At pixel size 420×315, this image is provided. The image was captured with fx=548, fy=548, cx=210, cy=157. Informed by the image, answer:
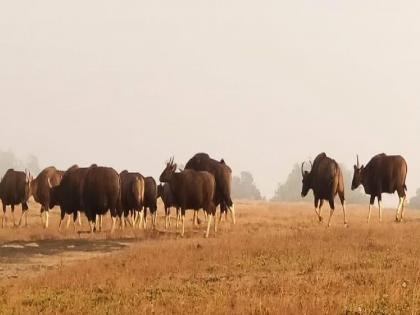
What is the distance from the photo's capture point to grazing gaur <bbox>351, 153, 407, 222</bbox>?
91.9 ft

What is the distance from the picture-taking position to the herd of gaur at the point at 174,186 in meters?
22.8

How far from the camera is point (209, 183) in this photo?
22.9 meters

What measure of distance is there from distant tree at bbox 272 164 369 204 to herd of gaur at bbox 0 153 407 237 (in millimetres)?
103979

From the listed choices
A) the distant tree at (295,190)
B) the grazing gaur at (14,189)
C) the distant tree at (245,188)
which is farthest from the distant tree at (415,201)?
the grazing gaur at (14,189)

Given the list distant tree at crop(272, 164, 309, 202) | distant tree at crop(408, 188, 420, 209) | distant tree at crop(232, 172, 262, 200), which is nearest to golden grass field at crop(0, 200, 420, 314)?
distant tree at crop(408, 188, 420, 209)

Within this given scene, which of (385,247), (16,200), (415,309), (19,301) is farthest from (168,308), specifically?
(16,200)

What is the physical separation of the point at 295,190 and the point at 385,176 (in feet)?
379

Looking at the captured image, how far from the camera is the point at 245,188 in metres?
174

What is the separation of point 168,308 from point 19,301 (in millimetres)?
2835

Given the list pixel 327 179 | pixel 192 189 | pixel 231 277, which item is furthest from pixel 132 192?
pixel 231 277

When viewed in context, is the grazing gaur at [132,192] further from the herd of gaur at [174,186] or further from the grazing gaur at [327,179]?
the grazing gaur at [327,179]

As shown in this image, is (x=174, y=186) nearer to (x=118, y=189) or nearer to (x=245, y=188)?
(x=118, y=189)

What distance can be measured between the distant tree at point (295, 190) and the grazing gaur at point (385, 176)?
339 feet

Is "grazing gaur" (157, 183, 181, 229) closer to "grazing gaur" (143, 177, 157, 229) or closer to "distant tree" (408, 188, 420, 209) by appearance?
"grazing gaur" (143, 177, 157, 229)
